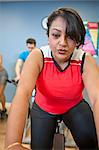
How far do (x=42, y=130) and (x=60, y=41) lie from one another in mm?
530

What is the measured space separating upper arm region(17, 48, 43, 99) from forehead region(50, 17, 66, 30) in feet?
0.52

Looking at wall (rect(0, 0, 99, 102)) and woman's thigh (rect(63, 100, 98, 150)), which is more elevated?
wall (rect(0, 0, 99, 102))

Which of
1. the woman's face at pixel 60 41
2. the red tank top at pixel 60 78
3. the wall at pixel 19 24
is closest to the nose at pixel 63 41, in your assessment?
the woman's face at pixel 60 41

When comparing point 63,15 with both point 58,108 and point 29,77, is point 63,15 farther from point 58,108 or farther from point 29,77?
point 58,108

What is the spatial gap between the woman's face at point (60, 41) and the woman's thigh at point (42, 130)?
382 millimetres

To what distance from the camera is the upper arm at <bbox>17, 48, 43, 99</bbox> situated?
3.43 feet

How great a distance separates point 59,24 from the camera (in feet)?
3.53

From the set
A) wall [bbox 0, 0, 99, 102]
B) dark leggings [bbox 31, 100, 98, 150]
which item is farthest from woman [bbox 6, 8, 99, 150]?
wall [bbox 0, 0, 99, 102]

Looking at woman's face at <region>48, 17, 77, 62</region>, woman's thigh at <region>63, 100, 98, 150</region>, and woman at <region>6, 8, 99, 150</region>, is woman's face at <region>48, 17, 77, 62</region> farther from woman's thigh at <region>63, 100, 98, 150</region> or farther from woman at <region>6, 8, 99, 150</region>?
woman's thigh at <region>63, 100, 98, 150</region>

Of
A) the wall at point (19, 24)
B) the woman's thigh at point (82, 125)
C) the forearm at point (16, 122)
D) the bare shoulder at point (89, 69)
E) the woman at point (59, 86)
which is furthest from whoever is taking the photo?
the wall at point (19, 24)

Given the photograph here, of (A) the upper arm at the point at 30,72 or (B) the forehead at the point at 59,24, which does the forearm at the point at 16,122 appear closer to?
(A) the upper arm at the point at 30,72

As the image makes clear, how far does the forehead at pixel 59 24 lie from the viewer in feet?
3.51

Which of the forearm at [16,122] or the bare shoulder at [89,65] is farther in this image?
the bare shoulder at [89,65]

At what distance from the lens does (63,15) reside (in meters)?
1.09
